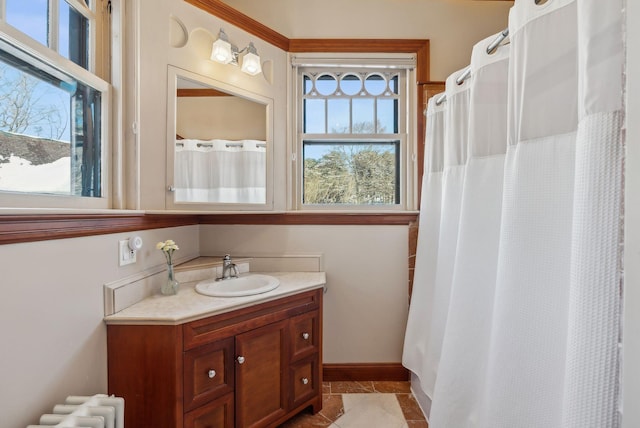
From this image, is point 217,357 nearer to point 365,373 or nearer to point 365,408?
point 365,408

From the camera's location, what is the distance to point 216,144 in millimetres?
1708

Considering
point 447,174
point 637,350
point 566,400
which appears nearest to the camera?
point 637,350

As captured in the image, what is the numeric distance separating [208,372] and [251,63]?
1.63 m

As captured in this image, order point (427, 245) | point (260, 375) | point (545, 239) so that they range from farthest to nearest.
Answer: point (427, 245) < point (260, 375) < point (545, 239)

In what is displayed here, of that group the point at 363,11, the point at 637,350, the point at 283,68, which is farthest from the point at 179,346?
the point at 363,11

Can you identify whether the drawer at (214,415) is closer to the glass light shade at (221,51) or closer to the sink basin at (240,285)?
the sink basin at (240,285)

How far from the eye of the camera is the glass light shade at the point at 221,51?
156 cm

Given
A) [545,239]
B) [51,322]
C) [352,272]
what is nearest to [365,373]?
[352,272]

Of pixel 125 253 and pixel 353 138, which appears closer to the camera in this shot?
pixel 125 253

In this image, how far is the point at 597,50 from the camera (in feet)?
2.28

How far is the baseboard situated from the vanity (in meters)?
0.36

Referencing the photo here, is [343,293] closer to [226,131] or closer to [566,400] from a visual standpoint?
[226,131]

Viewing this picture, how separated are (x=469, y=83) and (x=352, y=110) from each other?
897 millimetres

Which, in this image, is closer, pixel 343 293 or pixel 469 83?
pixel 469 83
